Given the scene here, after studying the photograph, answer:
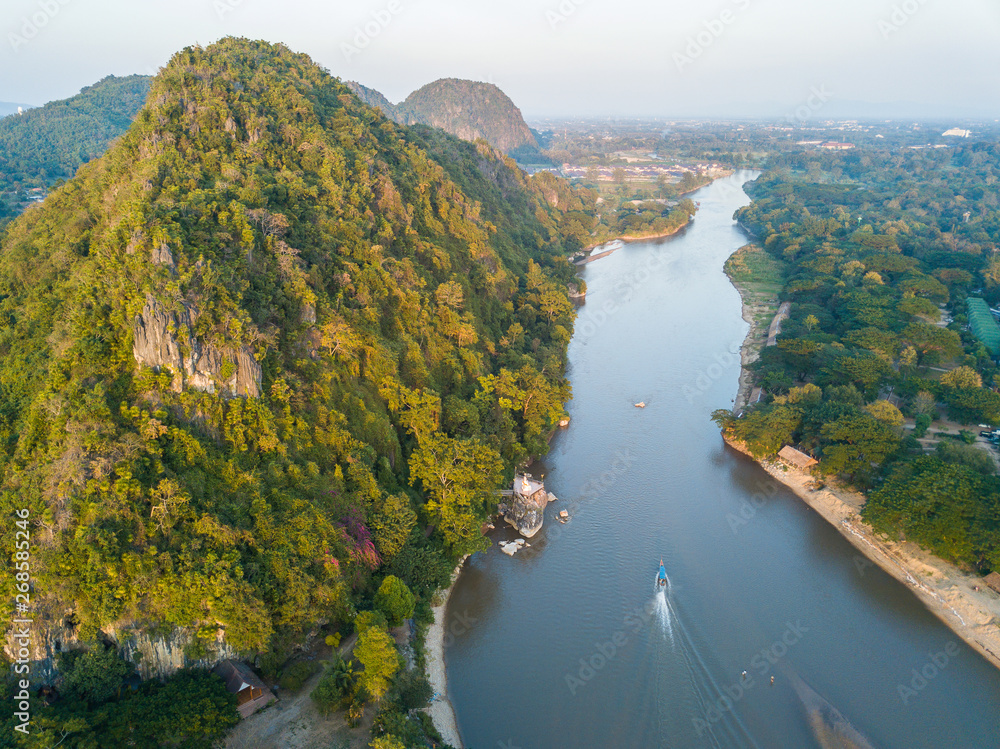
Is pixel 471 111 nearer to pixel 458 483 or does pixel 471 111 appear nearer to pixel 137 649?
pixel 458 483

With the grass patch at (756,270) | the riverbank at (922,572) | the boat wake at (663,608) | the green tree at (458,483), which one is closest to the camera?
the boat wake at (663,608)

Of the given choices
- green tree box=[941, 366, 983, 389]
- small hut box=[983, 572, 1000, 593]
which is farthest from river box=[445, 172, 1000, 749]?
green tree box=[941, 366, 983, 389]

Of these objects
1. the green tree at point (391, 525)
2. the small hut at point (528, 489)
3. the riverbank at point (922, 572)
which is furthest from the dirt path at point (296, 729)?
the riverbank at point (922, 572)

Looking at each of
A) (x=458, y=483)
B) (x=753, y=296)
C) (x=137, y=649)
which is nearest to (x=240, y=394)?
(x=137, y=649)

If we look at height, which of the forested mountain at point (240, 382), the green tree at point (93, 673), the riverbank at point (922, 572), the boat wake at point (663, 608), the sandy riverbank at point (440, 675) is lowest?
the riverbank at point (922, 572)

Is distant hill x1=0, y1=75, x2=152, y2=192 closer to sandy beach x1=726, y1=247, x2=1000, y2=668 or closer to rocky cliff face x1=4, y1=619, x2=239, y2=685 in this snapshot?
rocky cliff face x1=4, y1=619, x2=239, y2=685

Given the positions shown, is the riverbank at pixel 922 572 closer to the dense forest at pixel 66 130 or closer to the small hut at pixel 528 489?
the small hut at pixel 528 489
